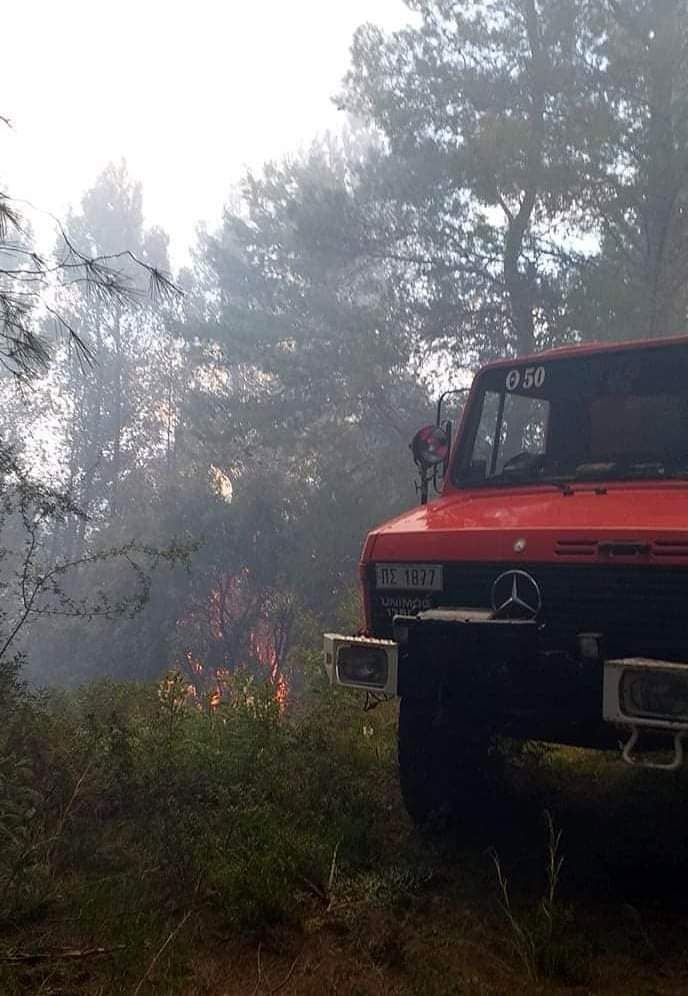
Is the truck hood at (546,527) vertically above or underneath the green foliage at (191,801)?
above

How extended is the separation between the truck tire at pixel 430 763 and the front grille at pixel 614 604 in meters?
0.87

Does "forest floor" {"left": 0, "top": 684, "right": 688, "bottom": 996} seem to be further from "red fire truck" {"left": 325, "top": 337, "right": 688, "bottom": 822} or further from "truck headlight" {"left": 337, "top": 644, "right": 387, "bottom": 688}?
"truck headlight" {"left": 337, "top": 644, "right": 387, "bottom": 688}

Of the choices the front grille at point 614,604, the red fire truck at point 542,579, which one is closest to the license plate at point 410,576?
the red fire truck at point 542,579

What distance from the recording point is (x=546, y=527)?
3.56 metres

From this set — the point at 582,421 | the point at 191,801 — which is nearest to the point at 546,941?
the point at 191,801

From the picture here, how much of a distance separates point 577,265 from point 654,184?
2508mm

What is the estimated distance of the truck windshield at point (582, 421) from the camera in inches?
169

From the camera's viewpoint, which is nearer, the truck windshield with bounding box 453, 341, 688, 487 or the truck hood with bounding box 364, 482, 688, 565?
the truck hood with bounding box 364, 482, 688, 565

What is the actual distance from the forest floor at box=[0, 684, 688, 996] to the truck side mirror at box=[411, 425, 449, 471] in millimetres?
2044

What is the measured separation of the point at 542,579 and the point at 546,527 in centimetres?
22

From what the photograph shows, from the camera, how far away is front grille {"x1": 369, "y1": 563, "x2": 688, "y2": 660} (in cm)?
325

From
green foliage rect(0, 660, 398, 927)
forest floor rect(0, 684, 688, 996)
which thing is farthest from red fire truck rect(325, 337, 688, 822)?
green foliage rect(0, 660, 398, 927)

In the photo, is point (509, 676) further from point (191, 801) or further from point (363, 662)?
point (191, 801)

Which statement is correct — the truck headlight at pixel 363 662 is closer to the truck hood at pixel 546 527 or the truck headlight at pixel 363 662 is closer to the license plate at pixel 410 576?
the license plate at pixel 410 576
